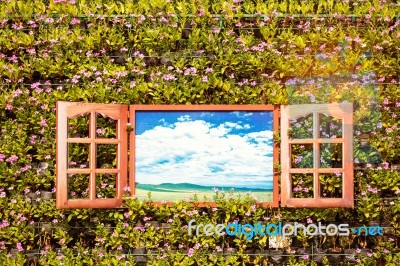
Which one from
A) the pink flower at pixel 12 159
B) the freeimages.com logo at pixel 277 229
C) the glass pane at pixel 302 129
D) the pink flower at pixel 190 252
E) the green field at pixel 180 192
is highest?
the glass pane at pixel 302 129

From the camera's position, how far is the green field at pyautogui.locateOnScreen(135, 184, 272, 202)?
5945 mm

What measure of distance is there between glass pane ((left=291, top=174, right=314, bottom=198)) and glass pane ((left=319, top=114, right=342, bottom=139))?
0.41 metres

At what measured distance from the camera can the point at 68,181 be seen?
575cm

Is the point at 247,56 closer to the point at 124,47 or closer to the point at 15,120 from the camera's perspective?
the point at 124,47

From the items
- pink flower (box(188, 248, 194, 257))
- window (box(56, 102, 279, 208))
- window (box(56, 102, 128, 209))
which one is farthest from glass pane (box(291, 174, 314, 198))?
window (box(56, 102, 128, 209))

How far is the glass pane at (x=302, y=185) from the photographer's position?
6008 mm

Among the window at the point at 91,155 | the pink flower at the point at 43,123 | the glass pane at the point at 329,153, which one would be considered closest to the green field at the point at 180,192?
the window at the point at 91,155

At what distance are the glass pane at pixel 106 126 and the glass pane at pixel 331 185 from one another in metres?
1.95

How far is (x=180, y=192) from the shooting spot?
5.95m

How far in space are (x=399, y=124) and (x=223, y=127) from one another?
165 centimetres

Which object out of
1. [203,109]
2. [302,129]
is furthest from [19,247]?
[302,129]

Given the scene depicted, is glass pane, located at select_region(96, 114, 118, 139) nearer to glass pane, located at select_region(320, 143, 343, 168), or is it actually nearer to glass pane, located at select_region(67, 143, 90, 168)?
glass pane, located at select_region(67, 143, 90, 168)

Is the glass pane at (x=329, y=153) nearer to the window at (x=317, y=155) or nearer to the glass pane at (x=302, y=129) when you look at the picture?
the window at (x=317, y=155)

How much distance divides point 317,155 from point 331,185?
34 centimetres
